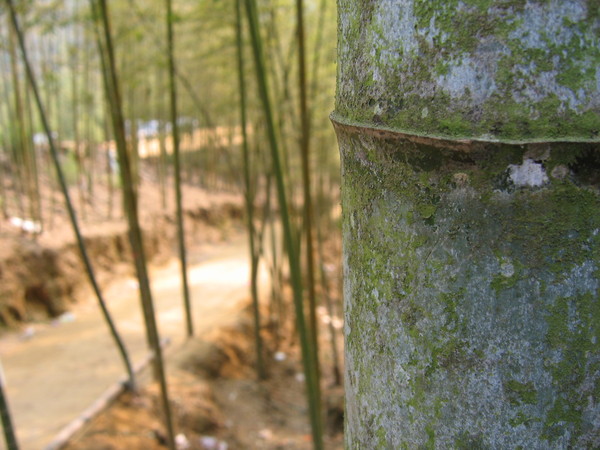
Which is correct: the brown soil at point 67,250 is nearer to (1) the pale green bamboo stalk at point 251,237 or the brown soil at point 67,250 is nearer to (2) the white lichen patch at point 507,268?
(1) the pale green bamboo stalk at point 251,237

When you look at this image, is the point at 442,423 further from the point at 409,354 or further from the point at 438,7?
the point at 438,7

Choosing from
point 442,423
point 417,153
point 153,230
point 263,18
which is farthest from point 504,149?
point 153,230

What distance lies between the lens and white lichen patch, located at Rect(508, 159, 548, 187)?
0.31 metres

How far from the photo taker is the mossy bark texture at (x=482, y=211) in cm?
30

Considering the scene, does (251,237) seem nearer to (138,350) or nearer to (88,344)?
(138,350)

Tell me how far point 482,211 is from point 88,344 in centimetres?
398

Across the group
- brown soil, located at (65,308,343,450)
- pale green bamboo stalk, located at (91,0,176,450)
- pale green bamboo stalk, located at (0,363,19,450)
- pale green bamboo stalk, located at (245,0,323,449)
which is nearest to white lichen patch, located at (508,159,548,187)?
pale green bamboo stalk, located at (245,0,323,449)

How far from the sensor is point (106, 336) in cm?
406

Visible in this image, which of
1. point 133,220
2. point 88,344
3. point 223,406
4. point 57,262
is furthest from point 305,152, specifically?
point 57,262

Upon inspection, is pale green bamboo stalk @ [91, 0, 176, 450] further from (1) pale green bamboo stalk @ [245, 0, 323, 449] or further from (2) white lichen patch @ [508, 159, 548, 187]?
(2) white lichen patch @ [508, 159, 548, 187]

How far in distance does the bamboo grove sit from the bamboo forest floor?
13 cm

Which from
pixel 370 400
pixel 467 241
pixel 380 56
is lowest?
pixel 370 400

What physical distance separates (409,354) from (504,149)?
0.47ft

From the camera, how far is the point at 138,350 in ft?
12.3
